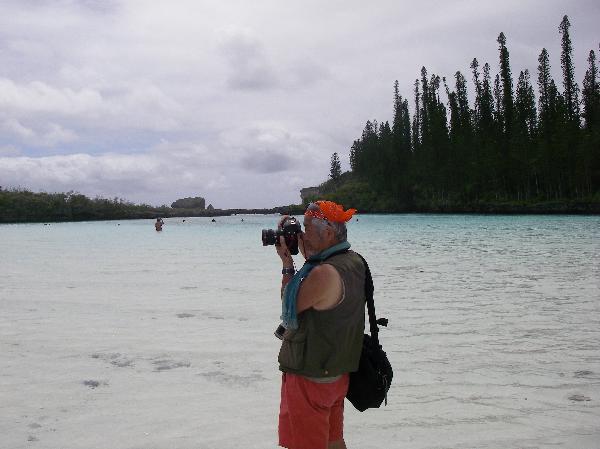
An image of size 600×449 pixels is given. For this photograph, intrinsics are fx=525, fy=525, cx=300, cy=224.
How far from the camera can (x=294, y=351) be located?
2.64m

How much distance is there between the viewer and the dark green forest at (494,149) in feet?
233

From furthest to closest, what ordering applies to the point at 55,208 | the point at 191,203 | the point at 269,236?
the point at 191,203, the point at 55,208, the point at 269,236

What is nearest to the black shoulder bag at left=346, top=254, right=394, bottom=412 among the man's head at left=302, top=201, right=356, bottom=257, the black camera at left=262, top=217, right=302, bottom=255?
the man's head at left=302, top=201, right=356, bottom=257

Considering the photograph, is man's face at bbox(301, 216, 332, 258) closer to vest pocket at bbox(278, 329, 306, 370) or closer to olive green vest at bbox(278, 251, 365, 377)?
olive green vest at bbox(278, 251, 365, 377)

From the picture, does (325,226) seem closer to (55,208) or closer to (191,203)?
(55,208)

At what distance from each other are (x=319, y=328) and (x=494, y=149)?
283ft

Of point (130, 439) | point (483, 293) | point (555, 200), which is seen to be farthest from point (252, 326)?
point (555, 200)

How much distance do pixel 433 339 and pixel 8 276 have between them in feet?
40.6

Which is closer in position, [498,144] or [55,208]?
[498,144]

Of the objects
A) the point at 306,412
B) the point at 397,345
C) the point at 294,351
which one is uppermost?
the point at 294,351

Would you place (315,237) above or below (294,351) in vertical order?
above

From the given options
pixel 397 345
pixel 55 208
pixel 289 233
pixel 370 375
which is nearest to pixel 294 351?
pixel 370 375

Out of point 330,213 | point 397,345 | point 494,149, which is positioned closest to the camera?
point 330,213

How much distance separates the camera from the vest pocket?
2.62 meters
